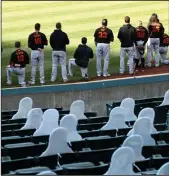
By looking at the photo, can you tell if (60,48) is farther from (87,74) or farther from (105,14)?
(105,14)

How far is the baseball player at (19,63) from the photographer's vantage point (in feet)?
47.5

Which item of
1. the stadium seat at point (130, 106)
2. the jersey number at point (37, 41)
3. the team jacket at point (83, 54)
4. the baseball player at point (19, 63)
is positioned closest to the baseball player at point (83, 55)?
the team jacket at point (83, 54)

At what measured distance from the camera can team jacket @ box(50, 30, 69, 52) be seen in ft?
48.4

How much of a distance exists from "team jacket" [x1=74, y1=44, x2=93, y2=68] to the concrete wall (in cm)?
106

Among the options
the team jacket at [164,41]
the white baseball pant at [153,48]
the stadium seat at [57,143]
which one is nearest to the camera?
the stadium seat at [57,143]

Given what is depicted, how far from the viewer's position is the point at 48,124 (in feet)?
33.3

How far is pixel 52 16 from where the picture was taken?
24156mm

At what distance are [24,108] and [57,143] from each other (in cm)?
317

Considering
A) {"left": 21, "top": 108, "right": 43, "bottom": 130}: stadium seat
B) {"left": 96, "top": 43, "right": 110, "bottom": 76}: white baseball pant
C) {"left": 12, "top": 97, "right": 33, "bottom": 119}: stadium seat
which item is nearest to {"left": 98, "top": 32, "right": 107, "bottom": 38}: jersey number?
{"left": 96, "top": 43, "right": 110, "bottom": 76}: white baseball pant

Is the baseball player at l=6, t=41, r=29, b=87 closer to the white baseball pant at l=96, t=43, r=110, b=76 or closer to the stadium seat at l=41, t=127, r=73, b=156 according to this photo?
the white baseball pant at l=96, t=43, r=110, b=76

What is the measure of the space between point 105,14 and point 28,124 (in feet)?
46.4

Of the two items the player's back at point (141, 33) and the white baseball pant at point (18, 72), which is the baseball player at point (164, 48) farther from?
the white baseball pant at point (18, 72)

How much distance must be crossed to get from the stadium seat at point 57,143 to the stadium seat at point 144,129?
1.23 metres

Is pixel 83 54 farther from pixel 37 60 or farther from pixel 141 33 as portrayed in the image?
pixel 141 33
